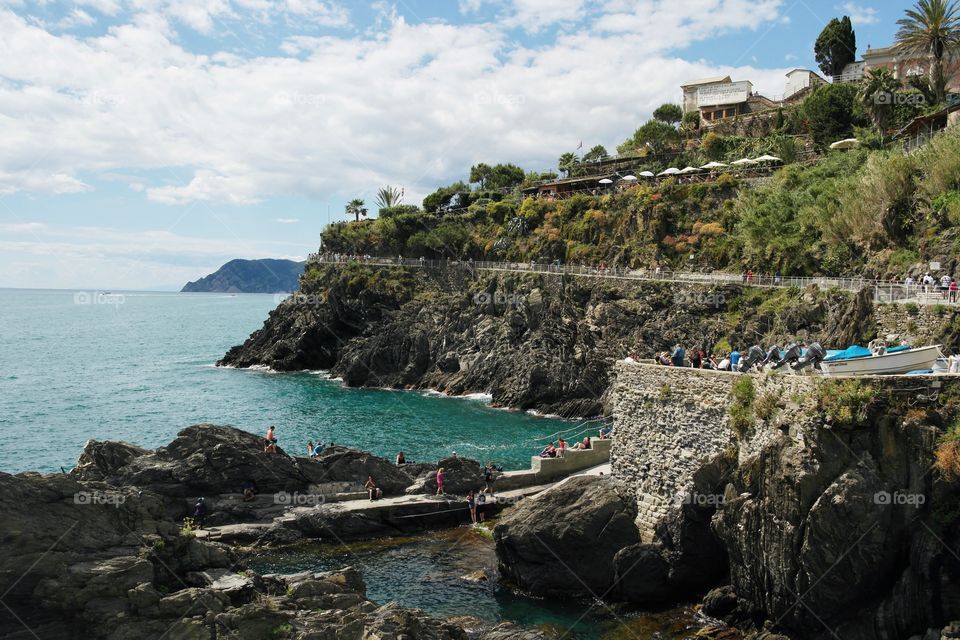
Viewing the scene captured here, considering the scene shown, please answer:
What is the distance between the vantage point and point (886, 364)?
1775 cm

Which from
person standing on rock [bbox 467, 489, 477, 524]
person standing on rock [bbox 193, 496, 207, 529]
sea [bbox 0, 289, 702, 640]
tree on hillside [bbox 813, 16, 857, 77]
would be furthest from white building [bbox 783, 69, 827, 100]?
person standing on rock [bbox 193, 496, 207, 529]

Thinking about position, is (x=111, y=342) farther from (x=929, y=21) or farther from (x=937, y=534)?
(x=937, y=534)

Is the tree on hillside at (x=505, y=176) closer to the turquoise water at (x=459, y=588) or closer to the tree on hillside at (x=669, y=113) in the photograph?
the tree on hillside at (x=669, y=113)

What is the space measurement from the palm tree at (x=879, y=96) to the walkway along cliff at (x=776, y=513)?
47269 mm

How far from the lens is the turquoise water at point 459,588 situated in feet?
65.3

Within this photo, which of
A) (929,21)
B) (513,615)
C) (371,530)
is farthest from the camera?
(929,21)

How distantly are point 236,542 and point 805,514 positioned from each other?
1891 centimetres

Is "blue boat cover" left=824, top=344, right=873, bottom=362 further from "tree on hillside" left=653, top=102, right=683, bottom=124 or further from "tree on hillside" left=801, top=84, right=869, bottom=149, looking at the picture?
"tree on hillside" left=653, top=102, right=683, bottom=124

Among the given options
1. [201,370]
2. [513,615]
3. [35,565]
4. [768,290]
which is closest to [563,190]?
[768,290]

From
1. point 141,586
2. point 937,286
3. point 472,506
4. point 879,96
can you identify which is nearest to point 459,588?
point 472,506

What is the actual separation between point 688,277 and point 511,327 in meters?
16.3

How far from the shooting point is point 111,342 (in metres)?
128

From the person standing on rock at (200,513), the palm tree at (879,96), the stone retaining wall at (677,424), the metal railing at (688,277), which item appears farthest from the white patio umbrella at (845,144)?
the person standing on rock at (200,513)

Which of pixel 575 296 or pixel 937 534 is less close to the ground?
pixel 575 296
